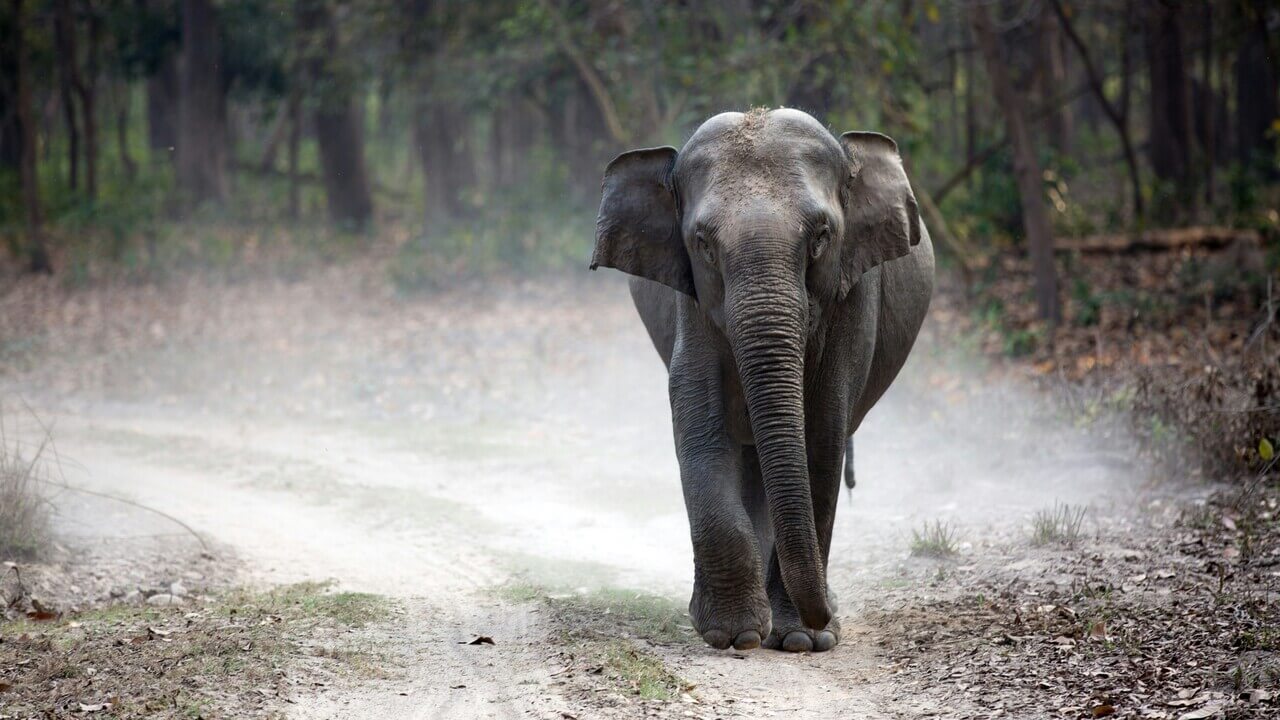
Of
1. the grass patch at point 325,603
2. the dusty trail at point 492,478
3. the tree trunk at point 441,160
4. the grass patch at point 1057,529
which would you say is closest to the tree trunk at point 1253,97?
the dusty trail at point 492,478

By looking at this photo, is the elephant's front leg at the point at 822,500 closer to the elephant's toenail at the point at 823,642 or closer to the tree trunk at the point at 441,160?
the elephant's toenail at the point at 823,642

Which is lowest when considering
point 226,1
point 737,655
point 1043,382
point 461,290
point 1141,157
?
point 737,655

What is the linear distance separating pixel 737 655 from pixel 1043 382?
677 cm

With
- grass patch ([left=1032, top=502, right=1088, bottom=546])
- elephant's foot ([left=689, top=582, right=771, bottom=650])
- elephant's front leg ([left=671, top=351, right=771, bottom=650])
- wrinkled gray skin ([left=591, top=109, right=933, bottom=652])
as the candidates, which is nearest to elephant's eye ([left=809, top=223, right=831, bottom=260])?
wrinkled gray skin ([left=591, top=109, right=933, bottom=652])

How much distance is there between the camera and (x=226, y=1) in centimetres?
2856

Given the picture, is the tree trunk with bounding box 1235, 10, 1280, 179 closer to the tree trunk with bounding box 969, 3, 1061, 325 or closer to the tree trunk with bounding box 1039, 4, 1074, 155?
the tree trunk with bounding box 1039, 4, 1074, 155

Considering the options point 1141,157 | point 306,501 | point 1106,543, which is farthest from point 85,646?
point 1141,157

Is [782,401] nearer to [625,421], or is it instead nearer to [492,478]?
[492,478]

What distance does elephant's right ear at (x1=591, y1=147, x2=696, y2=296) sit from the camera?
6.14 meters

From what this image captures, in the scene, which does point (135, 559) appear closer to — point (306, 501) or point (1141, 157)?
point (306, 501)

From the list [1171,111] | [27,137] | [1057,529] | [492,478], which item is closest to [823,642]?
[1057,529]

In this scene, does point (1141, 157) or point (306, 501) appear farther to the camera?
point (1141, 157)

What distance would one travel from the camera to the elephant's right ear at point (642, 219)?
6137 mm

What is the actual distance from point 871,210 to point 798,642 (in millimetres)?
2045
